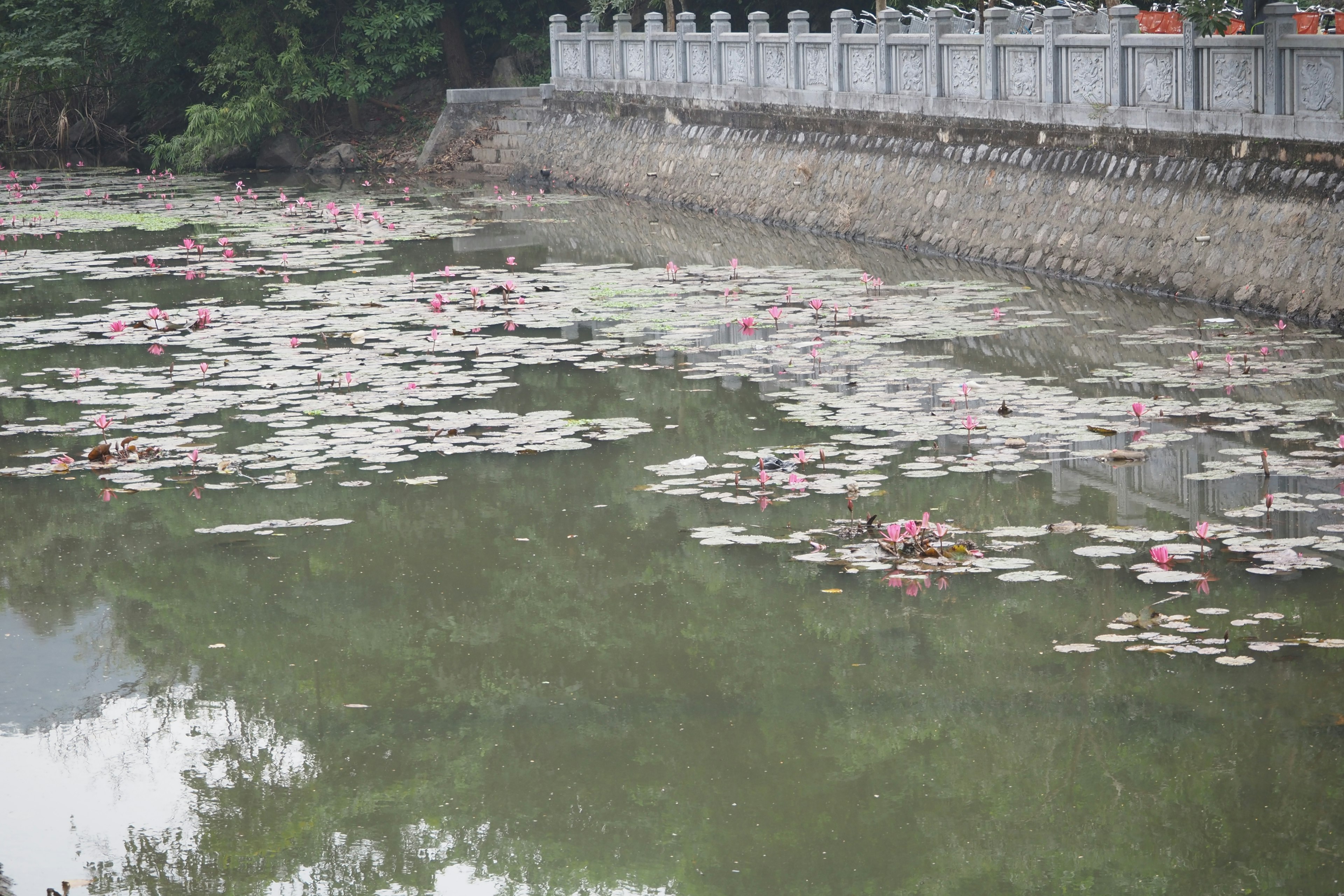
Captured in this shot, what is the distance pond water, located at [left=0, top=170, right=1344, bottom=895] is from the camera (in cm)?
421

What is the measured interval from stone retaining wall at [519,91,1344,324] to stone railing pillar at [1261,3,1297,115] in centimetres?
31

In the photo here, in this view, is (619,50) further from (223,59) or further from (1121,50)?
A: (1121,50)

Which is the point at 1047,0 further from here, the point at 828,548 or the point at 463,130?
the point at 828,548

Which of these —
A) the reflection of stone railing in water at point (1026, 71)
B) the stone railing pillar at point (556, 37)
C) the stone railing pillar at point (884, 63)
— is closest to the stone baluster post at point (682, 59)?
the reflection of stone railing in water at point (1026, 71)

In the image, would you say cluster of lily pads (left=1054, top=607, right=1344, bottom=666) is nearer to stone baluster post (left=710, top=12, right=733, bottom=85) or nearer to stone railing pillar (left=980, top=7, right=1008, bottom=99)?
stone railing pillar (left=980, top=7, right=1008, bottom=99)

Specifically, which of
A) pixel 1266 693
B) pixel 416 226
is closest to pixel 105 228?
pixel 416 226

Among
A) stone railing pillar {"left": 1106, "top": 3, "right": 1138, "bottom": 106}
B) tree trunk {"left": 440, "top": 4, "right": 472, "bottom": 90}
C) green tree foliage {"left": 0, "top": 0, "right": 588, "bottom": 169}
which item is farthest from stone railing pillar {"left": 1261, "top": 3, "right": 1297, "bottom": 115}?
tree trunk {"left": 440, "top": 4, "right": 472, "bottom": 90}

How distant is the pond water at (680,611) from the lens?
13.8 ft

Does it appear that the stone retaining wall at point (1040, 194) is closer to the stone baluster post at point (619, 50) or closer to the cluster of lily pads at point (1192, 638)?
the stone baluster post at point (619, 50)

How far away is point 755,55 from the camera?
64.8ft

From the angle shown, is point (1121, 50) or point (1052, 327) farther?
point (1121, 50)

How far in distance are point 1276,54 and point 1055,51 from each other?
9.66 ft

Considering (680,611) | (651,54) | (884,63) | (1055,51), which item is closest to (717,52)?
(651,54)

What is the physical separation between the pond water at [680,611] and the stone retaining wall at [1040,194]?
575 millimetres
